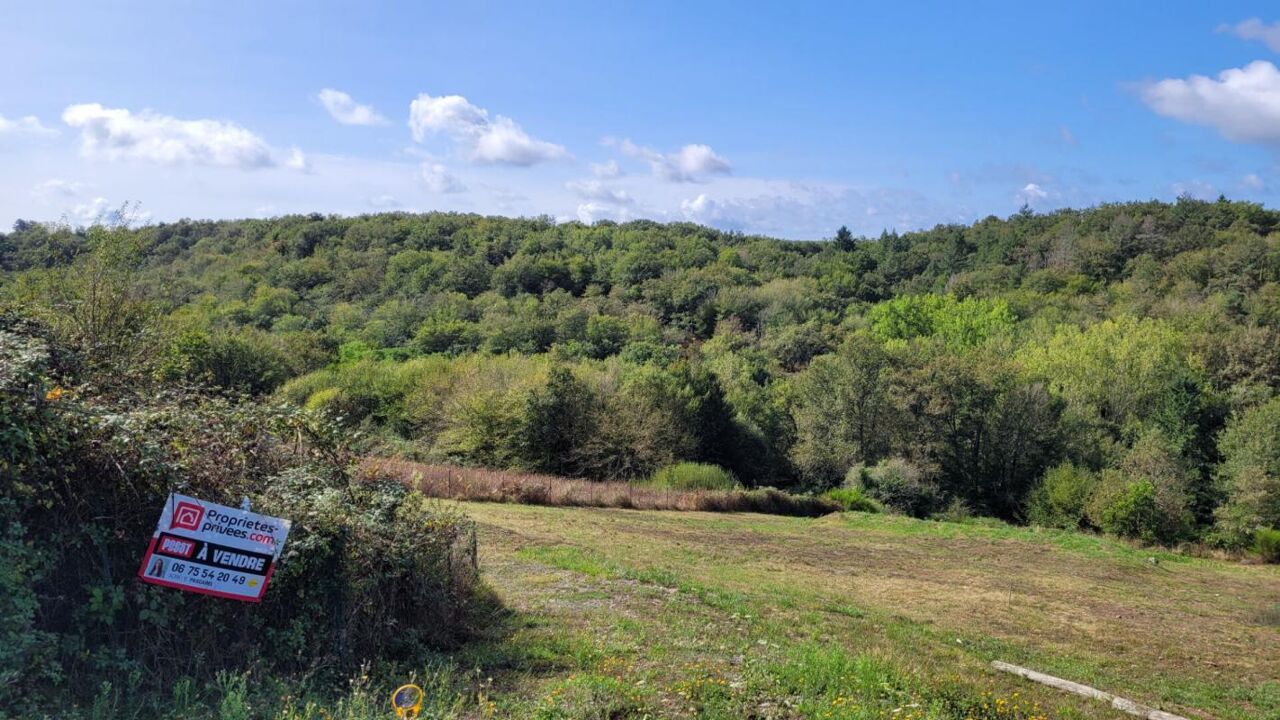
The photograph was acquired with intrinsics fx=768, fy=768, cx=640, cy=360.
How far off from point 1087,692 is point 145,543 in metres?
9.53

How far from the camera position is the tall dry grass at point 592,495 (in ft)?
84.7

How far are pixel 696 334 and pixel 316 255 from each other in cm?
4851

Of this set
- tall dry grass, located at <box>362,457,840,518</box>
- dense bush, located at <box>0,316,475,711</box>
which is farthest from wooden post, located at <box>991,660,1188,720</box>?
tall dry grass, located at <box>362,457,840,518</box>

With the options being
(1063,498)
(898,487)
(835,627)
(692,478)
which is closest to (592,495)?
(692,478)

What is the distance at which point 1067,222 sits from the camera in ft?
341

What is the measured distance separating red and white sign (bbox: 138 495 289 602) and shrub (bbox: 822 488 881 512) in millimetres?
31039

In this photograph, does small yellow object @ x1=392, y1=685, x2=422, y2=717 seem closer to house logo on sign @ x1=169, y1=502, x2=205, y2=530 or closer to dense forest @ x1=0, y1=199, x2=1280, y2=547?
house logo on sign @ x1=169, y1=502, x2=205, y2=530

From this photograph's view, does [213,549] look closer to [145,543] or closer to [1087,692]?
[145,543]

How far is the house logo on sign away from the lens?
580 cm

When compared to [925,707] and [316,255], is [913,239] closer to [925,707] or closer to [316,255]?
[316,255]

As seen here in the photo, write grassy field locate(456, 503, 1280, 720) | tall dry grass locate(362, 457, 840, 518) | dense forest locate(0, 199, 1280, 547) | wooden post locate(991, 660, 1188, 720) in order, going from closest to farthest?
grassy field locate(456, 503, 1280, 720) < wooden post locate(991, 660, 1188, 720) < tall dry grass locate(362, 457, 840, 518) < dense forest locate(0, 199, 1280, 547)

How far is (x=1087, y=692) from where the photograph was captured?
8.63 metres

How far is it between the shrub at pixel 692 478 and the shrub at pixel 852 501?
4584 mm

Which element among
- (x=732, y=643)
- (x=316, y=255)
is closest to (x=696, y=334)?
(x=316, y=255)
